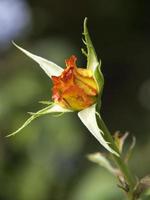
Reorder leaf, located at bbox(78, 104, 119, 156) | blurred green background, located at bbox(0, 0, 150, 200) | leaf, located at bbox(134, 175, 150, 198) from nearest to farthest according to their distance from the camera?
1. leaf, located at bbox(78, 104, 119, 156)
2. leaf, located at bbox(134, 175, 150, 198)
3. blurred green background, located at bbox(0, 0, 150, 200)

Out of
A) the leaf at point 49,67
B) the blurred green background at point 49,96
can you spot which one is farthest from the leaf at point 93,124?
the blurred green background at point 49,96

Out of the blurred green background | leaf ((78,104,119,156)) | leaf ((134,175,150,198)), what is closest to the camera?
leaf ((78,104,119,156))

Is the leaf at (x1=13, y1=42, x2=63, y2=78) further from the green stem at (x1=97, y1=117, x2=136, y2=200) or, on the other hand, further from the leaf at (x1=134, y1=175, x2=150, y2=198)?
the leaf at (x1=134, y1=175, x2=150, y2=198)

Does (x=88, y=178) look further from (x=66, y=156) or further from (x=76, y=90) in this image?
(x=76, y=90)

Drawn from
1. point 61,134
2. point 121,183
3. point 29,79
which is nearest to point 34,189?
point 61,134

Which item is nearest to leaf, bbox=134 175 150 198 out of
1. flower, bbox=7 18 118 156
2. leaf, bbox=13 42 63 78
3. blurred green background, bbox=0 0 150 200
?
flower, bbox=7 18 118 156

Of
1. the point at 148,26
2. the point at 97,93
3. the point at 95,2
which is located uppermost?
the point at 97,93

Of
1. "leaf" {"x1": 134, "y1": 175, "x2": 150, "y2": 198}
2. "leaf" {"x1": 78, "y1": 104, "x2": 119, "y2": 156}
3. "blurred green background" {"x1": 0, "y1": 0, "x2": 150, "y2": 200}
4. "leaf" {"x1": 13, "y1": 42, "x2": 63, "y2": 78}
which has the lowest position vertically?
"blurred green background" {"x1": 0, "y1": 0, "x2": 150, "y2": 200}

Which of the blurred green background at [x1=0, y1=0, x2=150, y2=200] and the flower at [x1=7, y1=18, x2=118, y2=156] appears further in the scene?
the blurred green background at [x1=0, y1=0, x2=150, y2=200]
